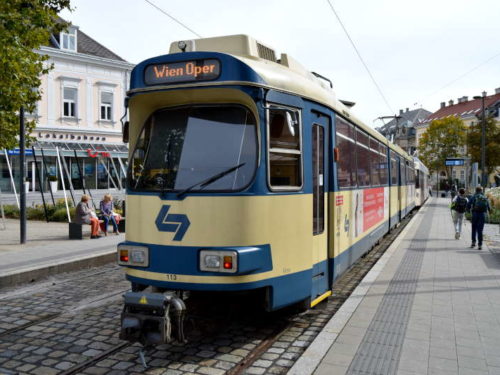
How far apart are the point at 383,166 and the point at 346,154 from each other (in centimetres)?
536

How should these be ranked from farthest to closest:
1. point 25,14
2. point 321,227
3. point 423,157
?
point 423,157 → point 25,14 → point 321,227

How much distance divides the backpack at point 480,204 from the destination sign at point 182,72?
1038cm

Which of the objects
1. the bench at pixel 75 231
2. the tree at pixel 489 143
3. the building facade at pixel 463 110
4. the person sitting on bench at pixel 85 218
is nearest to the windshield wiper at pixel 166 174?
the bench at pixel 75 231

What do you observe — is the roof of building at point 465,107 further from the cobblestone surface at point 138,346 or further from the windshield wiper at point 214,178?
the windshield wiper at point 214,178

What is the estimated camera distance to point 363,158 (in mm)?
9664

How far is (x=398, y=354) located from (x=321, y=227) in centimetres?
183

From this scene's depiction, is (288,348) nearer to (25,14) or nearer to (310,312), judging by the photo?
(310,312)

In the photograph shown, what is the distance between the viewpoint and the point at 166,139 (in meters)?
5.55

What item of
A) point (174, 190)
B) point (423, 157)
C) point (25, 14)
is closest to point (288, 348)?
point (174, 190)

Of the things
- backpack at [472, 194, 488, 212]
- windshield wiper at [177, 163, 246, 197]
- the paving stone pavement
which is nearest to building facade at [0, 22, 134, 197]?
backpack at [472, 194, 488, 212]

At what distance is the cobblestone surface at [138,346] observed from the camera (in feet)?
16.2

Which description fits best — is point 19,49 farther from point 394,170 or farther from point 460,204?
point 460,204

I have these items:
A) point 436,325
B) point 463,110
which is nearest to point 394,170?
point 436,325

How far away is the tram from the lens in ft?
16.7
